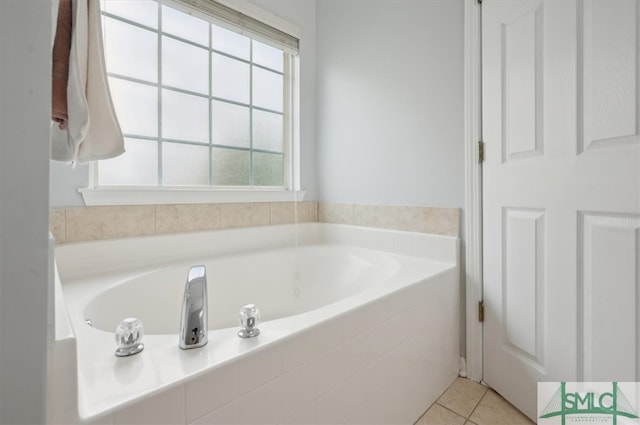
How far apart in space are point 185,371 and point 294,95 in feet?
6.87

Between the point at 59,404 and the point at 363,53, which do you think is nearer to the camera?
the point at 59,404

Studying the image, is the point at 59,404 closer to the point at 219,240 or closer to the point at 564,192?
the point at 219,240

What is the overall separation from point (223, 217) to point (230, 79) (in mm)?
930

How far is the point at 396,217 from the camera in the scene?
6.23 ft

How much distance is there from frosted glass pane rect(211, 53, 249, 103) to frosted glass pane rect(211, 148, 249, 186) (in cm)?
36

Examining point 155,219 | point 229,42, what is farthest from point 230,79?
point 155,219

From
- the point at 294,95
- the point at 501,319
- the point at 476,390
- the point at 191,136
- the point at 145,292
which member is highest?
the point at 294,95

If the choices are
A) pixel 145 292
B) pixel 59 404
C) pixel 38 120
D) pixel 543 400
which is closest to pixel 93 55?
pixel 38 120

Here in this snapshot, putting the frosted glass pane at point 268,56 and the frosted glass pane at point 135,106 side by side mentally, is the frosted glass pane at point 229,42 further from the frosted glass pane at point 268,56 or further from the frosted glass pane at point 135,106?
the frosted glass pane at point 135,106

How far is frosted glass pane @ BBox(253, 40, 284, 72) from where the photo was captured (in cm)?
214

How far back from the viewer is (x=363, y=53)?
2.06 metres

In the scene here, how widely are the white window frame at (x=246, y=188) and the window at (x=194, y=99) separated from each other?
0.07 feet

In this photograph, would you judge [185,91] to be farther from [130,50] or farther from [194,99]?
[130,50]

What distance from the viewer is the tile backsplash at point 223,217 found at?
1418 millimetres
